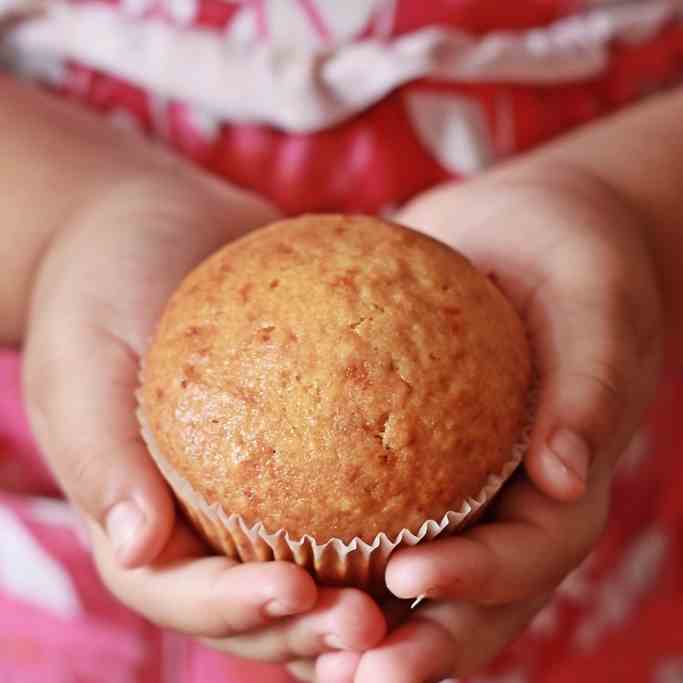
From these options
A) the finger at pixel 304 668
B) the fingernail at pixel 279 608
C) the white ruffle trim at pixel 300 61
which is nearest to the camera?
the fingernail at pixel 279 608

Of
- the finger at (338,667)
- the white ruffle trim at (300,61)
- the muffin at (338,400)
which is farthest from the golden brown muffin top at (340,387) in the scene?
the white ruffle trim at (300,61)

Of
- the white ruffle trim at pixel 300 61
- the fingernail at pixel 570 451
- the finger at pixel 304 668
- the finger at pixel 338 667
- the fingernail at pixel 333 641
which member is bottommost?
the finger at pixel 304 668

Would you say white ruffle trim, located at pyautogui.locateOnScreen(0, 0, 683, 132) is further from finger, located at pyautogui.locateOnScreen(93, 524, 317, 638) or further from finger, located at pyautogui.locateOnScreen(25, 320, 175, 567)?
finger, located at pyautogui.locateOnScreen(93, 524, 317, 638)

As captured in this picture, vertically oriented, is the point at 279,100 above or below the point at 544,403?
above

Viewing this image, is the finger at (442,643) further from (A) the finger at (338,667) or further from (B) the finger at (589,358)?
(B) the finger at (589,358)

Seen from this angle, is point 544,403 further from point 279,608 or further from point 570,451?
point 279,608

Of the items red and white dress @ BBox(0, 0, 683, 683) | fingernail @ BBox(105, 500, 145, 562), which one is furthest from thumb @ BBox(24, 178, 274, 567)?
red and white dress @ BBox(0, 0, 683, 683)

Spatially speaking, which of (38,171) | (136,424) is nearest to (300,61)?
(38,171)

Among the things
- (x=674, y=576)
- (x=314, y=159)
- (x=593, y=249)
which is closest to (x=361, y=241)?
(x=593, y=249)
